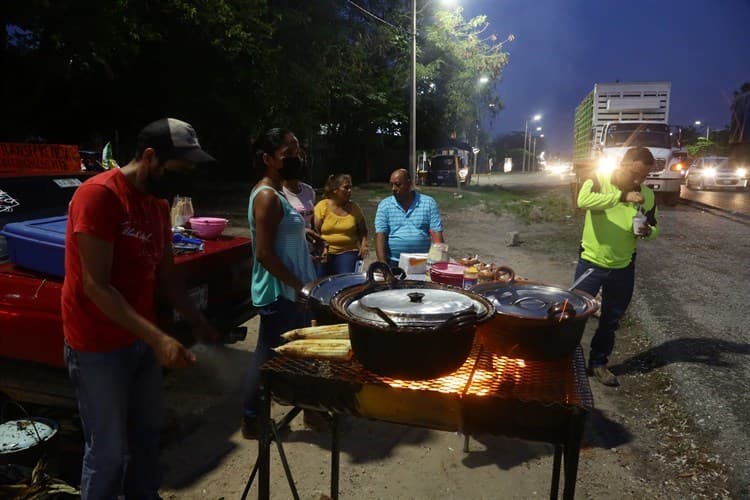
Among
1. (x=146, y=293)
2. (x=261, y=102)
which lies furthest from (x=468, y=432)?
(x=261, y=102)

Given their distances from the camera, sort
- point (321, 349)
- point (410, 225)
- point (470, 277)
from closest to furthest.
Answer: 1. point (321, 349)
2. point (470, 277)
3. point (410, 225)

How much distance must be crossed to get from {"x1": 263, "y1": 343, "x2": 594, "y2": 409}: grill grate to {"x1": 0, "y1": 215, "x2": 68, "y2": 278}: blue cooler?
70.6 inches

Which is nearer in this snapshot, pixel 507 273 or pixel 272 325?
pixel 507 273

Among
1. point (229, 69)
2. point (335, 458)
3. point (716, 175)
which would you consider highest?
point (229, 69)

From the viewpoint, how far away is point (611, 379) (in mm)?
4918

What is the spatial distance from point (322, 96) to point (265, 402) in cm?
1837

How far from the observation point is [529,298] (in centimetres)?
252

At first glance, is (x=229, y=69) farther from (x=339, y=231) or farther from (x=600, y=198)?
(x=600, y=198)

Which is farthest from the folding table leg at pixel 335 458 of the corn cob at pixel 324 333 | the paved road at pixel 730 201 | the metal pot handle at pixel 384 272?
the paved road at pixel 730 201

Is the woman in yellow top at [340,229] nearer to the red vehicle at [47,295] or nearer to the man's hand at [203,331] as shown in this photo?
the red vehicle at [47,295]

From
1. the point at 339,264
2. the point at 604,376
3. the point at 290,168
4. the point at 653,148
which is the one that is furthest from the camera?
the point at 653,148

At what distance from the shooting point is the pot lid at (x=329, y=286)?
273 centimetres

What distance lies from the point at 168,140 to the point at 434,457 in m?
2.77

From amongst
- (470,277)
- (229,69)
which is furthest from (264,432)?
(229,69)
